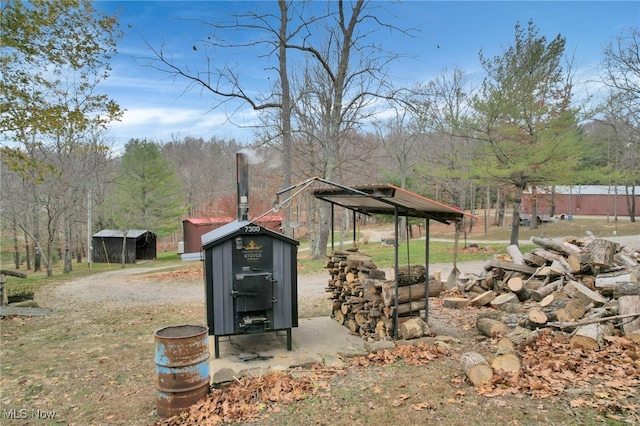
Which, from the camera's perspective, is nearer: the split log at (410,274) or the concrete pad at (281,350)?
the concrete pad at (281,350)

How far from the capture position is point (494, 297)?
8383 millimetres

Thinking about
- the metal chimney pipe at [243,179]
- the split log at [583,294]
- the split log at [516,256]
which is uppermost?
the metal chimney pipe at [243,179]

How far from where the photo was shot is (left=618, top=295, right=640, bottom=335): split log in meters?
5.30

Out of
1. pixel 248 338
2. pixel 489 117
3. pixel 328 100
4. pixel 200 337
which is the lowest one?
pixel 248 338

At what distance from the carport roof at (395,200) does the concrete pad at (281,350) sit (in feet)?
6.90

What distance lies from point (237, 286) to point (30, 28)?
7209 millimetres

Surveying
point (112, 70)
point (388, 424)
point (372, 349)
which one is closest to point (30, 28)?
point (112, 70)

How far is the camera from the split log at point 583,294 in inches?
A: 255

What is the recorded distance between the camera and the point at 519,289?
7980 millimetres

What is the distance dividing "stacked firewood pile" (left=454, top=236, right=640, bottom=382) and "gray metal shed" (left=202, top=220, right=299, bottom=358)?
2.61m

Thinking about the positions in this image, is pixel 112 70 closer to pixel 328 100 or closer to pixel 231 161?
pixel 328 100

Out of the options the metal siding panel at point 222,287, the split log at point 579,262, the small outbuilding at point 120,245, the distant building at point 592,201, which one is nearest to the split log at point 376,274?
the metal siding panel at point 222,287

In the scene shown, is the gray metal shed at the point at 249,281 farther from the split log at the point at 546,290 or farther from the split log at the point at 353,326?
the split log at the point at 546,290

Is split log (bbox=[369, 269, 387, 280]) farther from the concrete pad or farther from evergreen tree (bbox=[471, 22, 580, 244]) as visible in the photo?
evergreen tree (bbox=[471, 22, 580, 244])
